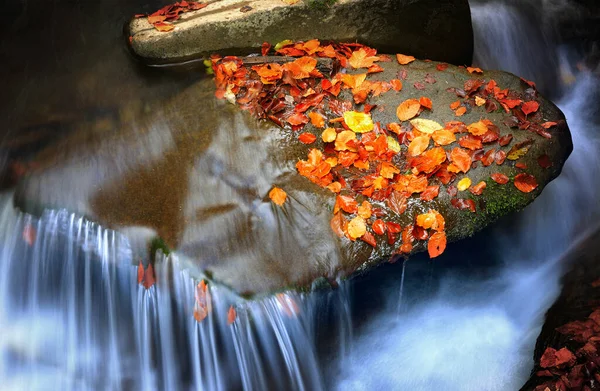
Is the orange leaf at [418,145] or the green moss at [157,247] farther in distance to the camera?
the orange leaf at [418,145]

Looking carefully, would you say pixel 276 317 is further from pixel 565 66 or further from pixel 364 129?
pixel 565 66

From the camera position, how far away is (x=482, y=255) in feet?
16.7

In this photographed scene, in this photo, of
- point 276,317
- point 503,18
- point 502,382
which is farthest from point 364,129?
point 503,18

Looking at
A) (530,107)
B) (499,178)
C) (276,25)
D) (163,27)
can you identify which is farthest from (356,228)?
(163,27)

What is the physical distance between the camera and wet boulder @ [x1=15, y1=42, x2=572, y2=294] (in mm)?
3998

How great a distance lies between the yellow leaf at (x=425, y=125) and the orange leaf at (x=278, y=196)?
134 centimetres

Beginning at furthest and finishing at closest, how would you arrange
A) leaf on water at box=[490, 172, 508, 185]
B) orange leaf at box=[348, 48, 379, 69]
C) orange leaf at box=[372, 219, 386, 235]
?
orange leaf at box=[348, 48, 379, 69] → leaf on water at box=[490, 172, 508, 185] → orange leaf at box=[372, 219, 386, 235]

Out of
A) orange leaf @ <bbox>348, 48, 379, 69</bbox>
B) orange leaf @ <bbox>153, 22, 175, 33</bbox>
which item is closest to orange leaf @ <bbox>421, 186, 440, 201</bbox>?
orange leaf @ <bbox>348, 48, 379, 69</bbox>

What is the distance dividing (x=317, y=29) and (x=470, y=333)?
11.1ft

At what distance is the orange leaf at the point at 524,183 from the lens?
168 inches

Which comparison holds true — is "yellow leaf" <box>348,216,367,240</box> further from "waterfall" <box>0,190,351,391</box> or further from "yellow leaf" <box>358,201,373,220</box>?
"waterfall" <box>0,190,351,391</box>

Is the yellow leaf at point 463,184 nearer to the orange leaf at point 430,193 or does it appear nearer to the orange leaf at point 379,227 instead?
the orange leaf at point 430,193

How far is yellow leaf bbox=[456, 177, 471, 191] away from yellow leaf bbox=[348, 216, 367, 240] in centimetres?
88

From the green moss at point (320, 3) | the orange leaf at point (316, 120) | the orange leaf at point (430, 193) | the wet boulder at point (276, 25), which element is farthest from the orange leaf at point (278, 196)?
the green moss at point (320, 3)
